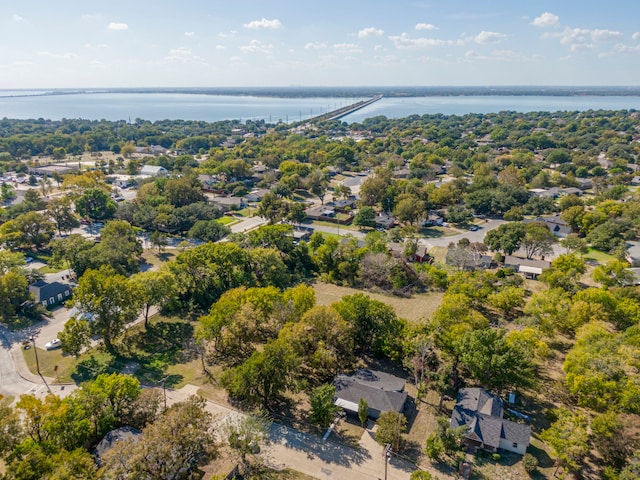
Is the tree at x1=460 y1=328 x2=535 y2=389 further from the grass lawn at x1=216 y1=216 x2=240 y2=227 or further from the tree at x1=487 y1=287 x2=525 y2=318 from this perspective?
the grass lawn at x1=216 y1=216 x2=240 y2=227

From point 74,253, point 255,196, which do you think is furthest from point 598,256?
point 74,253

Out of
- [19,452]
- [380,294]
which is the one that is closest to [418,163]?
[380,294]

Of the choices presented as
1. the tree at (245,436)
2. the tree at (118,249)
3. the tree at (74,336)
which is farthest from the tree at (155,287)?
the tree at (245,436)

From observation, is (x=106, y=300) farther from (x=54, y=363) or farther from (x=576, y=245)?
(x=576, y=245)

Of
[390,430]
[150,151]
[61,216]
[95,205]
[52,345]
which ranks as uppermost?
[150,151]

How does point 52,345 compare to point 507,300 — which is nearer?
point 52,345

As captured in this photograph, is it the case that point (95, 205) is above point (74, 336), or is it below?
above
